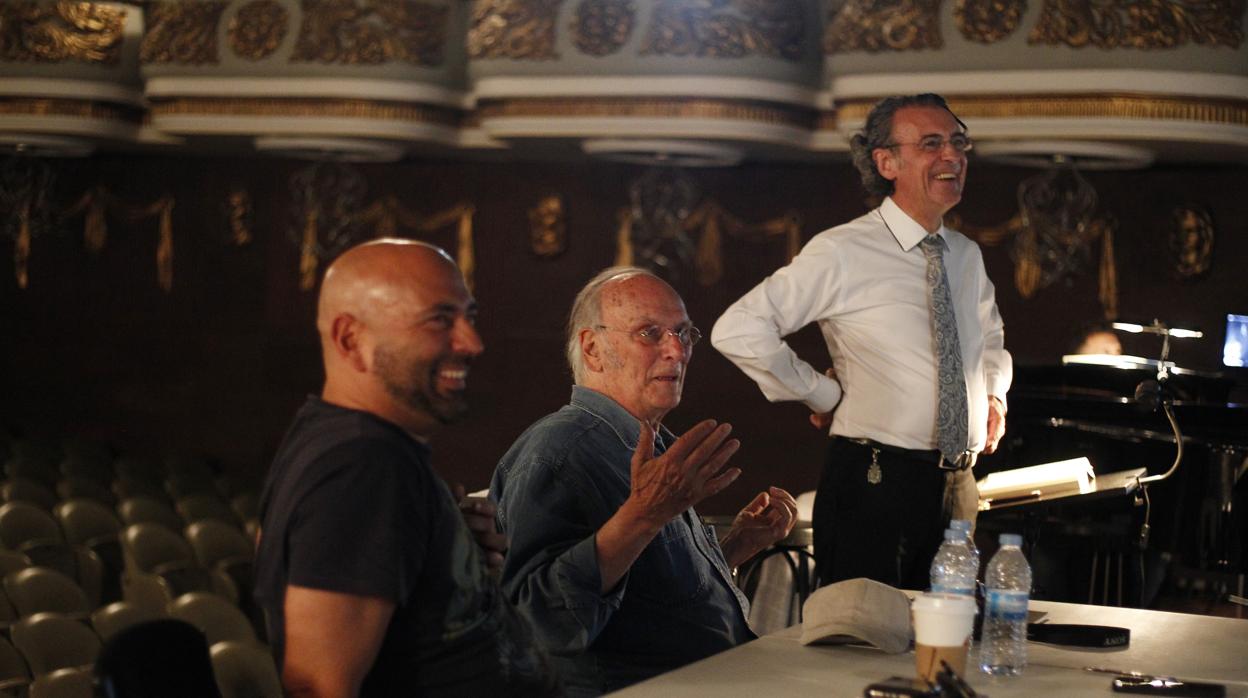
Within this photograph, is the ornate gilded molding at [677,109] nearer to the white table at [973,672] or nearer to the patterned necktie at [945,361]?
the patterned necktie at [945,361]

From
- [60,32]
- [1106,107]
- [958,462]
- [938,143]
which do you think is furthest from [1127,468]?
[60,32]

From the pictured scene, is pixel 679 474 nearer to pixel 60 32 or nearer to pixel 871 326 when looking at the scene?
pixel 871 326

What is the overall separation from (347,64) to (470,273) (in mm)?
2388

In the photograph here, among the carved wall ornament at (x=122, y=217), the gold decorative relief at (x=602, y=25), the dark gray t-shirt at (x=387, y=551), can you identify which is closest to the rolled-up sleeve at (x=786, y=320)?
the dark gray t-shirt at (x=387, y=551)

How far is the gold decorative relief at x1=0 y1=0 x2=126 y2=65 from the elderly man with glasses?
9.01 meters

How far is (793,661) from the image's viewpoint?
290cm

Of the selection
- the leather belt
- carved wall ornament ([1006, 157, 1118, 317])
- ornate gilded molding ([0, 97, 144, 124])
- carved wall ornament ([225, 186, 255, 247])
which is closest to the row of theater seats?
the leather belt

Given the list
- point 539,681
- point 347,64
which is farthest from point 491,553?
point 347,64

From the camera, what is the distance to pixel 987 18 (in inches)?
319

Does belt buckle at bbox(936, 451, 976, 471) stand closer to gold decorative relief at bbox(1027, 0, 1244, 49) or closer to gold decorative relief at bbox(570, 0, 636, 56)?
gold decorative relief at bbox(1027, 0, 1244, 49)

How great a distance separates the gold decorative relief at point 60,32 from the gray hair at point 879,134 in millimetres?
8411

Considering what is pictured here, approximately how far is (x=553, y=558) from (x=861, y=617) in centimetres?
60

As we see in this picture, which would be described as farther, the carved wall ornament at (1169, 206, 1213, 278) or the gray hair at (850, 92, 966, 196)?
the carved wall ornament at (1169, 206, 1213, 278)

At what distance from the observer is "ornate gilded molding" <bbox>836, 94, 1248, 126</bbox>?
787 cm
